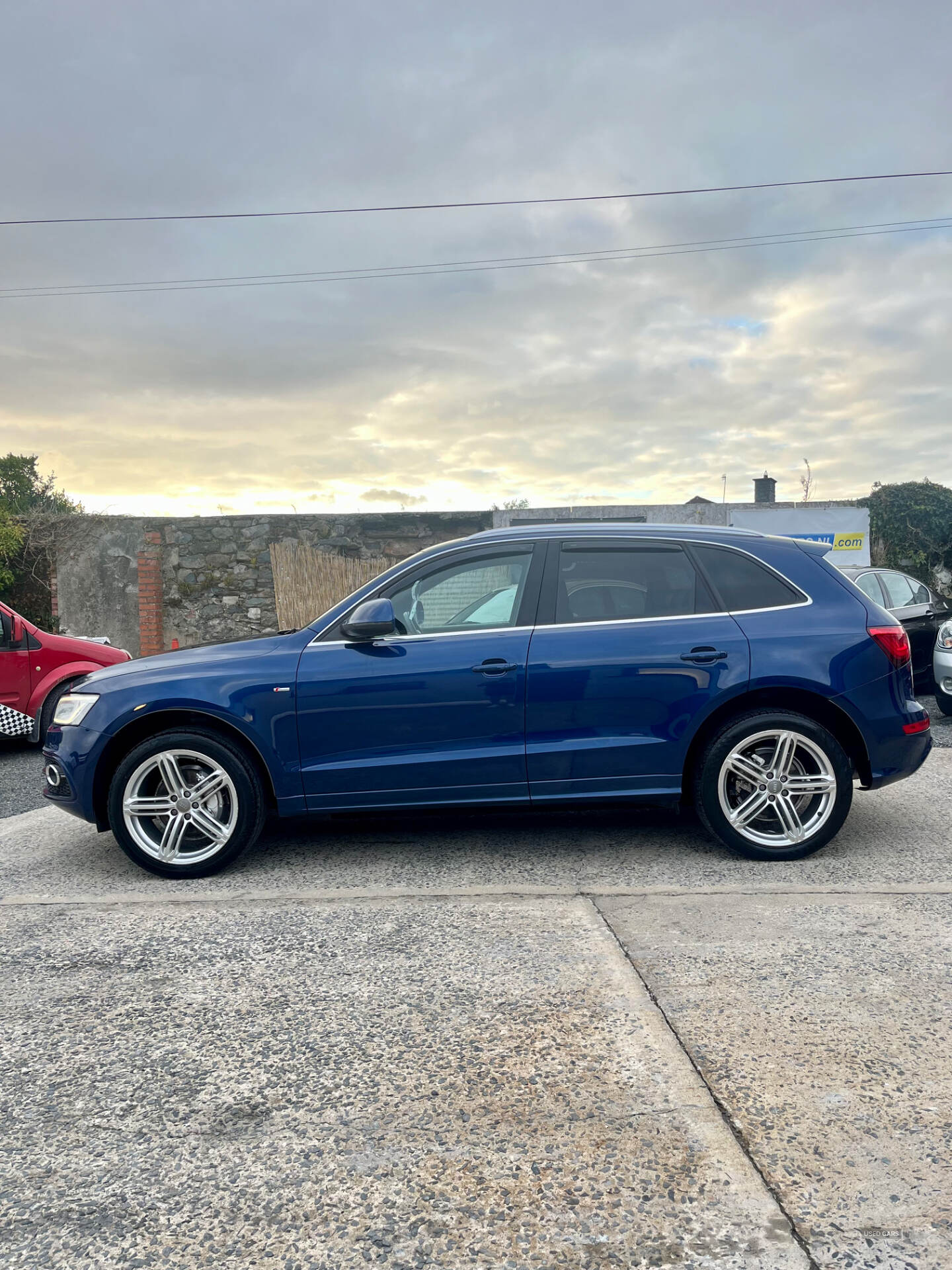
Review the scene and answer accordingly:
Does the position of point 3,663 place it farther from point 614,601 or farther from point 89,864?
point 614,601

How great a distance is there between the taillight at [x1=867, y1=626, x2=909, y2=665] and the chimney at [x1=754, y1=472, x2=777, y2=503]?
17.8 m

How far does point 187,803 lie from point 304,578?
10986mm

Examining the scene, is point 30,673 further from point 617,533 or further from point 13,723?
point 617,533

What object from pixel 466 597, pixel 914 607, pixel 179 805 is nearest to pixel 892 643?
pixel 466 597

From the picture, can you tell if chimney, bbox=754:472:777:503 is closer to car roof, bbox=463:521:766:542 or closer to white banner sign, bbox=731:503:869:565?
white banner sign, bbox=731:503:869:565

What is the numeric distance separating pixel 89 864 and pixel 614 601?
3088 millimetres

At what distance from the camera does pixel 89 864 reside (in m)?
5.00

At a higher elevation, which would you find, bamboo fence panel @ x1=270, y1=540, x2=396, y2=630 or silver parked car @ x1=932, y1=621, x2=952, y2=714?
bamboo fence panel @ x1=270, y1=540, x2=396, y2=630

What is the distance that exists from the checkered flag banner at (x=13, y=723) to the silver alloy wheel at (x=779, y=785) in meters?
6.73

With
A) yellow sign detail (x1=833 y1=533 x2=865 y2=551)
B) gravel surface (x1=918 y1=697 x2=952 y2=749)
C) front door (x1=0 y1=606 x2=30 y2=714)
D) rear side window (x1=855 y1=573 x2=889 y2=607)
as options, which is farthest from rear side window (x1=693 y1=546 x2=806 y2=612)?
yellow sign detail (x1=833 y1=533 x2=865 y2=551)

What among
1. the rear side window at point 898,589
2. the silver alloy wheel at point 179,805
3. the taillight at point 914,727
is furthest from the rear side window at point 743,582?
the rear side window at point 898,589

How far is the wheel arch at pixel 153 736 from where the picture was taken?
468cm

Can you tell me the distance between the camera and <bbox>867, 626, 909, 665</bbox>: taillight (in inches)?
185

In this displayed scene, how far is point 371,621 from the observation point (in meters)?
4.57
